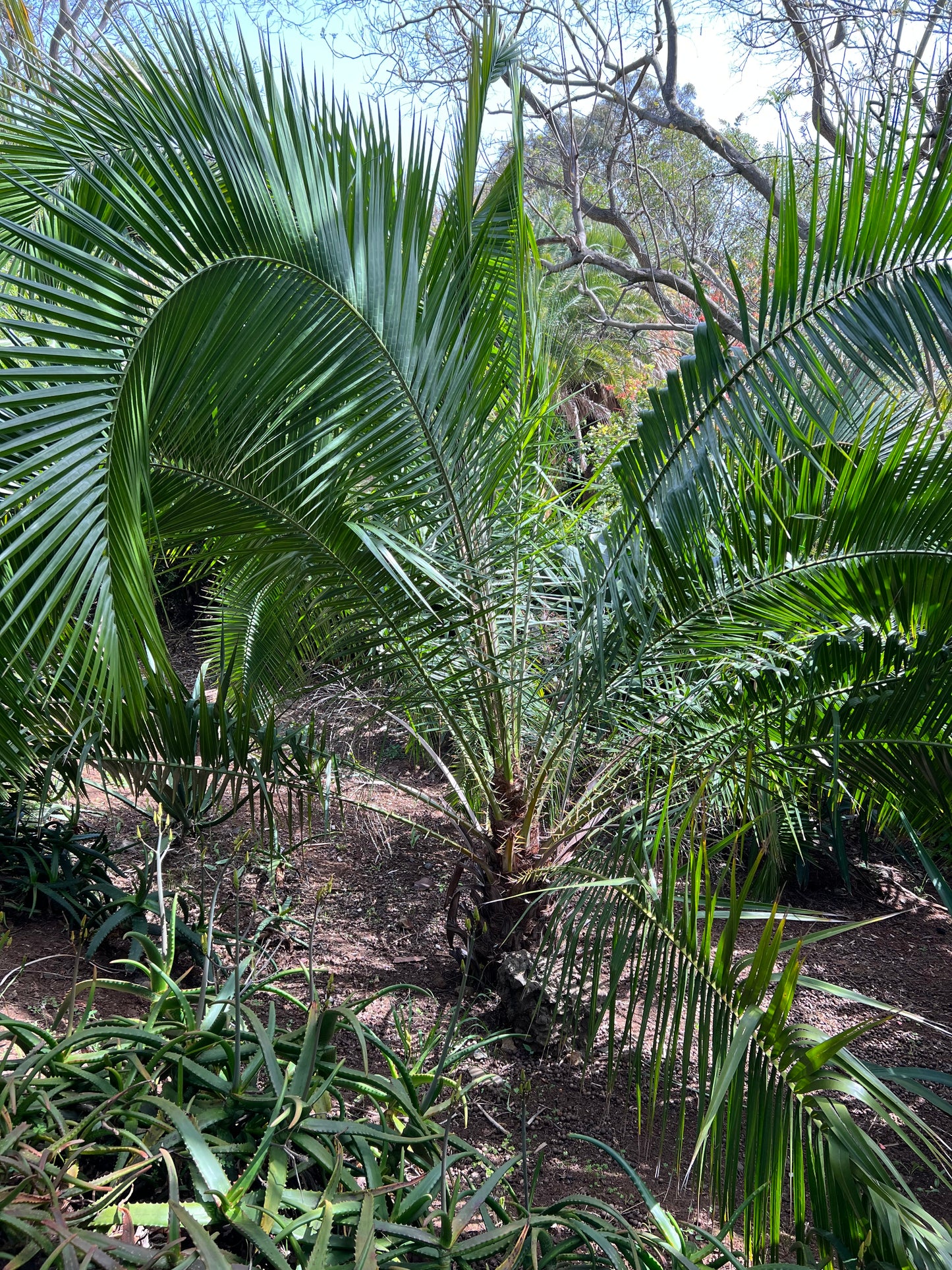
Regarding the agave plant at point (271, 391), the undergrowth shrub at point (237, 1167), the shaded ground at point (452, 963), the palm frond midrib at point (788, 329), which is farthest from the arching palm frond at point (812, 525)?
the undergrowth shrub at point (237, 1167)

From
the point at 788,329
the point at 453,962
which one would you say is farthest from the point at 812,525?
the point at 453,962

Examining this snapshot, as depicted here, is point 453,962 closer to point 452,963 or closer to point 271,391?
point 452,963

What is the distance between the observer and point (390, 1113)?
1492 mm

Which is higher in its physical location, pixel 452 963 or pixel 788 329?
pixel 788 329

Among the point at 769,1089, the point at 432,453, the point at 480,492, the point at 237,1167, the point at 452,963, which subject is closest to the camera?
the point at 237,1167

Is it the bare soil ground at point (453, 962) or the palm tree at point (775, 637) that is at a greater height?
the palm tree at point (775, 637)

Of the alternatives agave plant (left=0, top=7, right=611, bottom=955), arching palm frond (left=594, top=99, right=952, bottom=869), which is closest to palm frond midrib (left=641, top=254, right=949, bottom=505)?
arching palm frond (left=594, top=99, right=952, bottom=869)

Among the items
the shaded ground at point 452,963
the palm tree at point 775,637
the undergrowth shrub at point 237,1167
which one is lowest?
the shaded ground at point 452,963

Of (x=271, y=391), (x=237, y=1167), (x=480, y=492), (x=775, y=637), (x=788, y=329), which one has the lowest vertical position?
(x=237, y=1167)

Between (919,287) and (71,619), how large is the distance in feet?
6.43

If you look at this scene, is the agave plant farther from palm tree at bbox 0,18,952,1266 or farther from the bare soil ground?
the bare soil ground

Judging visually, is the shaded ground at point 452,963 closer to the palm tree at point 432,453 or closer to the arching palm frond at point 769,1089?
the arching palm frond at point 769,1089

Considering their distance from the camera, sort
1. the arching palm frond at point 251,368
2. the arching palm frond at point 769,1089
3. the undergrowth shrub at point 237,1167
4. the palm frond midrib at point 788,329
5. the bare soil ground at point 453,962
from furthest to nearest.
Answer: the bare soil ground at point 453,962 → the palm frond midrib at point 788,329 → the arching palm frond at point 251,368 → the arching palm frond at point 769,1089 → the undergrowth shrub at point 237,1167

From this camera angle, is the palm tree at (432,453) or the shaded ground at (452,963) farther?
the shaded ground at (452,963)
